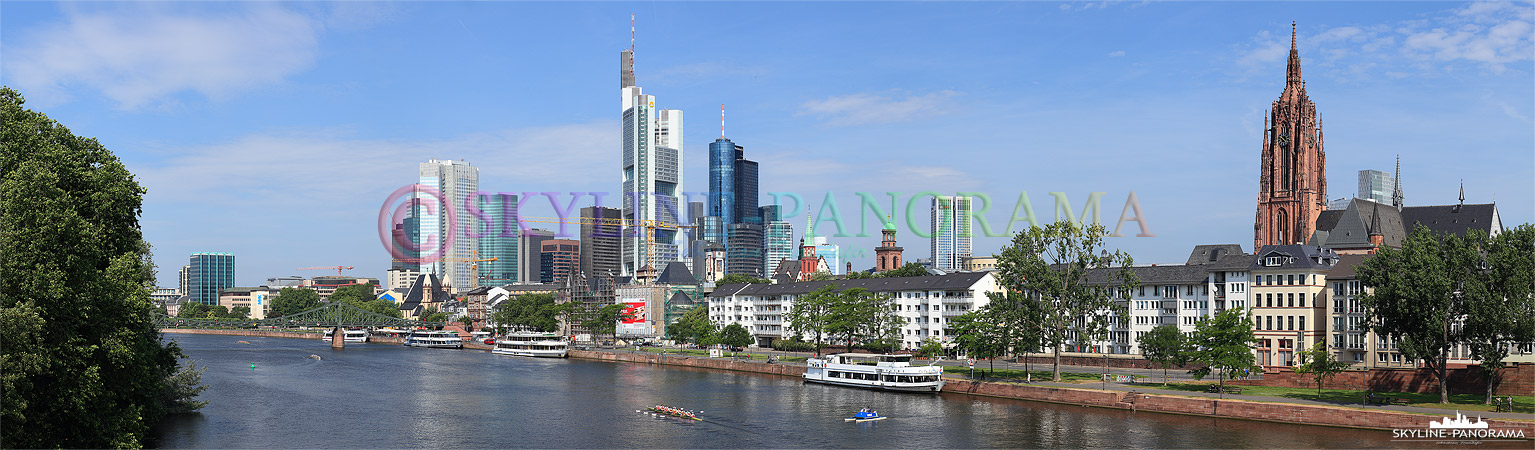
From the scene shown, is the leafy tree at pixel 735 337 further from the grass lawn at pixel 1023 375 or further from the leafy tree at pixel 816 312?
the grass lawn at pixel 1023 375

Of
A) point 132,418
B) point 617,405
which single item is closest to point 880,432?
point 617,405

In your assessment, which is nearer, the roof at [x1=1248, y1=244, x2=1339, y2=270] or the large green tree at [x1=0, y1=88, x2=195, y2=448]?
the large green tree at [x1=0, y1=88, x2=195, y2=448]

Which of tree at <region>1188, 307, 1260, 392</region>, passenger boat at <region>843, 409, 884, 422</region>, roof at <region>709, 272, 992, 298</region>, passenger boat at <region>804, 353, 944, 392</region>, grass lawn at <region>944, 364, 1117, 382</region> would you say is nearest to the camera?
passenger boat at <region>843, 409, 884, 422</region>

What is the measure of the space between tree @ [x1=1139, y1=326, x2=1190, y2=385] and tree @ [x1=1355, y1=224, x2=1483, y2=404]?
23086 millimetres

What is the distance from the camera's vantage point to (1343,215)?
588 ft

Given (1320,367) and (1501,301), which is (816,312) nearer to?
(1320,367)

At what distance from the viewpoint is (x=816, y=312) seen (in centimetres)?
16075

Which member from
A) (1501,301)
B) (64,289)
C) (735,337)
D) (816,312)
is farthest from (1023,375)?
(64,289)

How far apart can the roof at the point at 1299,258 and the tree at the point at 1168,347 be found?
21915 millimetres

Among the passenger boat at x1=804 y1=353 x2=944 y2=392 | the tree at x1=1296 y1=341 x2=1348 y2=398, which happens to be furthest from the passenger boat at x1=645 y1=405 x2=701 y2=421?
the tree at x1=1296 y1=341 x2=1348 y2=398

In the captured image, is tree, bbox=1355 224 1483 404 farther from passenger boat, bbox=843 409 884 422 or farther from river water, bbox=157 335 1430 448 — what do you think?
passenger boat, bbox=843 409 884 422

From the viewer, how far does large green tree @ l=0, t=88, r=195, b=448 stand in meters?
44.3

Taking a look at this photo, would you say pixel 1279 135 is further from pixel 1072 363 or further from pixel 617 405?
pixel 617 405

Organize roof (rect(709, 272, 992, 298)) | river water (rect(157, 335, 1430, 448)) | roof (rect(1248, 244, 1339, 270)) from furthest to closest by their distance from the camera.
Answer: roof (rect(709, 272, 992, 298)) < roof (rect(1248, 244, 1339, 270)) < river water (rect(157, 335, 1430, 448))
